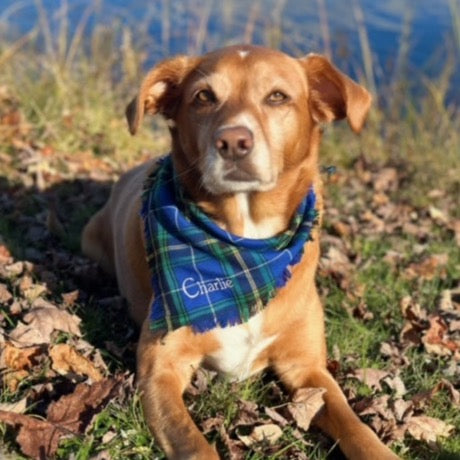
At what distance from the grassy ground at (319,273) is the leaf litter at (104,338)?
0.01 m

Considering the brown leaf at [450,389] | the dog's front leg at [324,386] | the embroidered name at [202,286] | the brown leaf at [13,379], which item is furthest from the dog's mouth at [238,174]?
the brown leaf at [450,389]

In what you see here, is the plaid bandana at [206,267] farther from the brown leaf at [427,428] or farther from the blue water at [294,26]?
the blue water at [294,26]

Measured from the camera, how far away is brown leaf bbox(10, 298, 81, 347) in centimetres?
358

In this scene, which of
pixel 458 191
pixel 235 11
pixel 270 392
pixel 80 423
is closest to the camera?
pixel 80 423

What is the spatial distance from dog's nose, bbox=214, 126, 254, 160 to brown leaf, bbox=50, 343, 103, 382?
1141mm

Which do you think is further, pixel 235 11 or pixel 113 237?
pixel 235 11

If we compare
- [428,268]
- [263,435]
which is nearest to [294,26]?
[428,268]

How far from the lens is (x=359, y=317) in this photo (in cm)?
481

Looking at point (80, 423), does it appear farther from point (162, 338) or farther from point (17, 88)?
point (17, 88)

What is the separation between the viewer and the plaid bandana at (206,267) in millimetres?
3629

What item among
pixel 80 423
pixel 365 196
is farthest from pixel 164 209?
pixel 365 196

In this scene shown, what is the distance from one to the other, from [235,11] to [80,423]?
1187cm

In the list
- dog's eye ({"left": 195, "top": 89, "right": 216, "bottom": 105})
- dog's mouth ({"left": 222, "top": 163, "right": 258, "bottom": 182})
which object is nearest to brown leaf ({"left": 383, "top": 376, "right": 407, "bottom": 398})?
dog's mouth ({"left": 222, "top": 163, "right": 258, "bottom": 182})

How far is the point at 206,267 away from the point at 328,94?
110 centimetres
